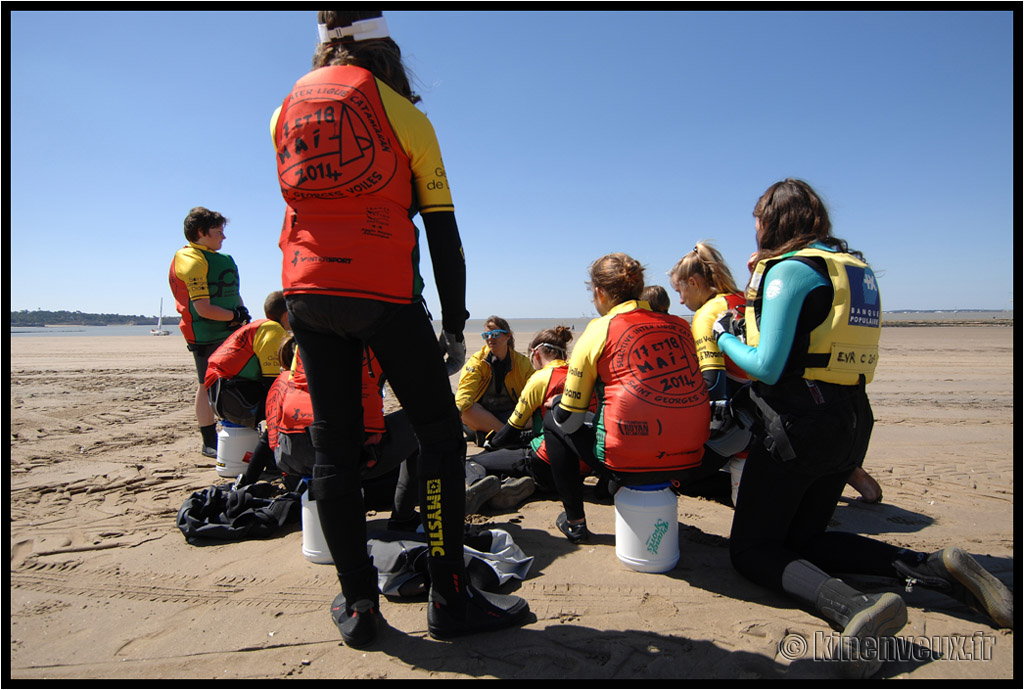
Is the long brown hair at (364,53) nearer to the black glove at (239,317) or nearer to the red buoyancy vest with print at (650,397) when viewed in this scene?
the red buoyancy vest with print at (650,397)

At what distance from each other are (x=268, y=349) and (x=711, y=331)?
3183 millimetres

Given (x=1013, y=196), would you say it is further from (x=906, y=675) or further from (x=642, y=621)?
(x=642, y=621)

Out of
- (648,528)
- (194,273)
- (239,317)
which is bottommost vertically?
(648,528)

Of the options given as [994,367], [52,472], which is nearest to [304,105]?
[52,472]

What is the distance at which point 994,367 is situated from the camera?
1205 cm

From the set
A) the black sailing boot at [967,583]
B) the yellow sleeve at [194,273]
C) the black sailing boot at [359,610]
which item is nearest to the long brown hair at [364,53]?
the black sailing boot at [359,610]

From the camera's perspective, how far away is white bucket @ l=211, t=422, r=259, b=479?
4.51 metres

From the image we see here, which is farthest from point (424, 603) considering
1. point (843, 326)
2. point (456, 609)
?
point (843, 326)

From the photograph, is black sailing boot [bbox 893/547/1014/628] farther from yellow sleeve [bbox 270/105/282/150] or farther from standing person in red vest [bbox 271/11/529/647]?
yellow sleeve [bbox 270/105/282/150]

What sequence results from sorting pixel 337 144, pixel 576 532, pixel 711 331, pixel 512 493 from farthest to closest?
pixel 512 493, pixel 711 331, pixel 576 532, pixel 337 144

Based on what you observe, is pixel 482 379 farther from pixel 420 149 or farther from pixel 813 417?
pixel 420 149

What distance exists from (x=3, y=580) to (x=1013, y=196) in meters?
5.27

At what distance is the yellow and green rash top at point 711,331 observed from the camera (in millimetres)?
3445

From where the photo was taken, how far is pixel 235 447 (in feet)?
14.8
